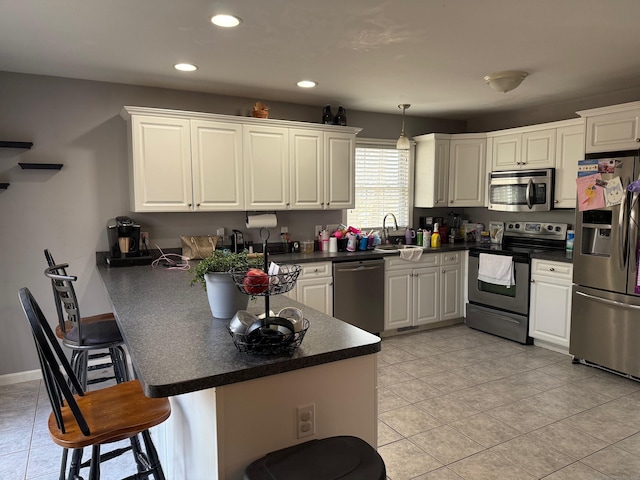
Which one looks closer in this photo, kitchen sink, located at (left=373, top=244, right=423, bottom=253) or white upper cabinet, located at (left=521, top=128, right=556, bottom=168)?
white upper cabinet, located at (left=521, top=128, right=556, bottom=168)

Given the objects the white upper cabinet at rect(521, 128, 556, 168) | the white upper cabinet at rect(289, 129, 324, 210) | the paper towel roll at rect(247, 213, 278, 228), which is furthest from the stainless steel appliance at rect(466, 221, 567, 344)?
the paper towel roll at rect(247, 213, 278, 228)

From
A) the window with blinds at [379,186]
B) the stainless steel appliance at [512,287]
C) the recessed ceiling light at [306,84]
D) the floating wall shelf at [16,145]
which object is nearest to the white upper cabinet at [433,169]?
the window with blinds at [379,186]

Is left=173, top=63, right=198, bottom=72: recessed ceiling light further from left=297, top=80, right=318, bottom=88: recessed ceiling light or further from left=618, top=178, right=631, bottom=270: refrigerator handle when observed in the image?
left=618, top=178, right=631, bottom=270: refrigerator handle

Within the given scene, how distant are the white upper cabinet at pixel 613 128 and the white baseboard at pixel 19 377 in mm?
5030

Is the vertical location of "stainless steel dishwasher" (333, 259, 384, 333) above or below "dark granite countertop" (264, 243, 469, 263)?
below

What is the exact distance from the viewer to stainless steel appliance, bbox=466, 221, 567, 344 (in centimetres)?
440

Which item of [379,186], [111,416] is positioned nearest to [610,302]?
[379,186]

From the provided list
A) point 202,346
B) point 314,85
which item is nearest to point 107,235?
point 314,85

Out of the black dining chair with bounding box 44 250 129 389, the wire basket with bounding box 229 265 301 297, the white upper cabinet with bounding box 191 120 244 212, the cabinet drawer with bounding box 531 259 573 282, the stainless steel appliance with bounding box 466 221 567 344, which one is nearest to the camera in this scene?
the wire basket with bounding box 229 265 301 297

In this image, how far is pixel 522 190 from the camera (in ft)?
15.5

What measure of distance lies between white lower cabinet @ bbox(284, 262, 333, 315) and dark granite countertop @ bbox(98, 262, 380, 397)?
1.57 metres

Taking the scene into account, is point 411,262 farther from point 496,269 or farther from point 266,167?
point 266,167

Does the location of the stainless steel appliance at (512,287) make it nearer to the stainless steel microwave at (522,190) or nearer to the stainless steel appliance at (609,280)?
the stainless steel microwave at (522,190)

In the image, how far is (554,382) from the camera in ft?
11.7
